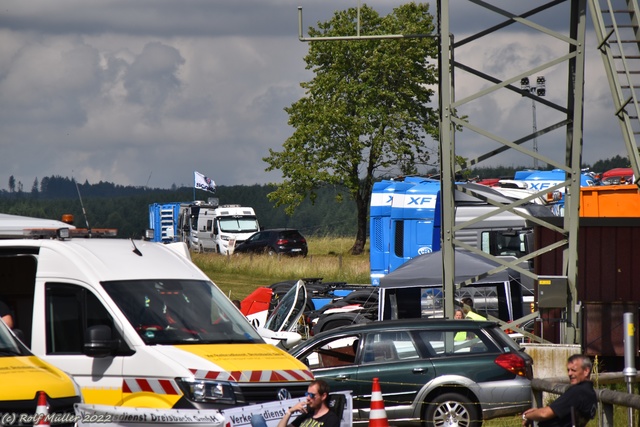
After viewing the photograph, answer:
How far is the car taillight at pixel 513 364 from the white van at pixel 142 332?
12.5ft

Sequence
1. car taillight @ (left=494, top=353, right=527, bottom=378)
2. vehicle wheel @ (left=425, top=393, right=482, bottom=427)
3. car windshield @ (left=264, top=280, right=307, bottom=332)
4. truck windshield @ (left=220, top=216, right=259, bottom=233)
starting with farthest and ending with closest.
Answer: truck windshield @ (left=220, top=216, right=259, bottom=233), car windshield @ (left=264, top=280, right=307, bottom=332), car taillight @ (left=494, top=353, right=527, bottom=378), vehicle wheel @ (left=425, top=393, right=482, bottom=427)

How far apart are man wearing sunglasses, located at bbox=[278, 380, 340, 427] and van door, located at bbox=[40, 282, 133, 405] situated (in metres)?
1.65

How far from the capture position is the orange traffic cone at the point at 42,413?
27.0 ft

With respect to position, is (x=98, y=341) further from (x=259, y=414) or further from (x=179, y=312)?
(x=259, y=414)

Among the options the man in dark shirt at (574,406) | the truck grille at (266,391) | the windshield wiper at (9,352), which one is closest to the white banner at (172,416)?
the truck grille at (266,391)

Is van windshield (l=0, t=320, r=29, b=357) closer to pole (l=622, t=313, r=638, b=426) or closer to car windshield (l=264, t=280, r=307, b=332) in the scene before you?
pole (l=622, t=313, r=638, b=426)

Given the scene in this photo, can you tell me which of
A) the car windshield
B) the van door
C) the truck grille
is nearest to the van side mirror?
the van door

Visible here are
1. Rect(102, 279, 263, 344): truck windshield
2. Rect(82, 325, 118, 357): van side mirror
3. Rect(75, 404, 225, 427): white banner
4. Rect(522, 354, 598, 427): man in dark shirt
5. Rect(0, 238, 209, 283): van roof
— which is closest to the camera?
Rect(75, 404, 225, 427): white banner

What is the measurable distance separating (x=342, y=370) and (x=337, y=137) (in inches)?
1827

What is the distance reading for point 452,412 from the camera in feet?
44.1

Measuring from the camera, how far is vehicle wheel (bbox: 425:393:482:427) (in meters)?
13.4

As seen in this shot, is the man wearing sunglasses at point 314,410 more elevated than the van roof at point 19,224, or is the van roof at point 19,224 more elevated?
the van roof at point 19,224

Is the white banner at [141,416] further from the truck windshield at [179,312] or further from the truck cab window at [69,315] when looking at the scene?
the truck cab window at [69,315]

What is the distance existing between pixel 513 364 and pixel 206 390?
16.9 feet
